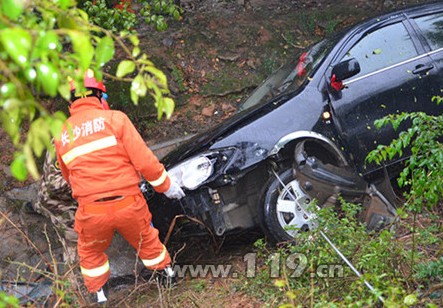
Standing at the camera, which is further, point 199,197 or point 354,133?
point 354,133

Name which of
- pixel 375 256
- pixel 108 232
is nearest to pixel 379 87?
pixel 375 256

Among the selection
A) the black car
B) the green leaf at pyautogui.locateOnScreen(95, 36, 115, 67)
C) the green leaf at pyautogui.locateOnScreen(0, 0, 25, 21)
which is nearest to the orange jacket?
the black car

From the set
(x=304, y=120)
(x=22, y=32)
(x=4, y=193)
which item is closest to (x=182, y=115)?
(x=4, y=193)

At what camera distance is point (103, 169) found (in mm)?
3840

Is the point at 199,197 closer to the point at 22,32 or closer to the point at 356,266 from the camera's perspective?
the point at 356,266

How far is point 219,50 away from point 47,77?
21.1ft

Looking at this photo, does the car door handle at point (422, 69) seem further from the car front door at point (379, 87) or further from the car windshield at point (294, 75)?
the car windshield at point (294, 75)

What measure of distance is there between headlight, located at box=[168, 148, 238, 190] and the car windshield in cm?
95

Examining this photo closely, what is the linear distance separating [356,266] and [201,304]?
1.21 metres

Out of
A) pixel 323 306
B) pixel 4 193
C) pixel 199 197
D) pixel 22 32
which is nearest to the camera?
pixel 22 32

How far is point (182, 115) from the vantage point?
7.22 metres

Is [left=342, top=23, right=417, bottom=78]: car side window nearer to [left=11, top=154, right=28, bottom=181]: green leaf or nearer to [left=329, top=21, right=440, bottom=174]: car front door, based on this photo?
[left=329, top=21, right=440, bottom=174]: car front door

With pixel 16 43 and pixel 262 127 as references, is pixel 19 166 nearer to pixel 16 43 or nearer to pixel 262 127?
pixel 16 43

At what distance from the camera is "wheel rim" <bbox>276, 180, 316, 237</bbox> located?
439 centimetres
